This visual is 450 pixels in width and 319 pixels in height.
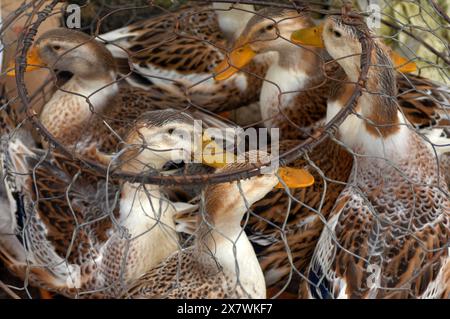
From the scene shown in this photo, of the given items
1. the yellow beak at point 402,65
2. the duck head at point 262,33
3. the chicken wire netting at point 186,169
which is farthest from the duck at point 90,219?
the yellow beak at point 402,65

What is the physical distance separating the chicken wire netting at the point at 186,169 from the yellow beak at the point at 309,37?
0.02 metres

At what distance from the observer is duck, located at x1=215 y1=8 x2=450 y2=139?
5.10 ft

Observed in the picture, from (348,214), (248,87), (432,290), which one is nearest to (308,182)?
(348,214)

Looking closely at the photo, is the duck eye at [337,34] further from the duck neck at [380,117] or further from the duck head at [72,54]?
the duck head at [72,54]

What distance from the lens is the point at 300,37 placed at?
155 cm

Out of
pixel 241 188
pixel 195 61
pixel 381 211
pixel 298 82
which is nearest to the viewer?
pixel 241 188

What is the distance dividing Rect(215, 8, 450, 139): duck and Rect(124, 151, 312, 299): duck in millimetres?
379

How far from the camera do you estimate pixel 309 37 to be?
5.08 ft

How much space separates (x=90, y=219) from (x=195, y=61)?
1.73ft

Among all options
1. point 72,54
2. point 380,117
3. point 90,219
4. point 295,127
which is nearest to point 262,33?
point 295,127

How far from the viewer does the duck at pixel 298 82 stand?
156cm

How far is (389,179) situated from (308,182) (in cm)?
24

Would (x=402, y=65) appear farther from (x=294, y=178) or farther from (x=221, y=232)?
(x=221, y=232)
